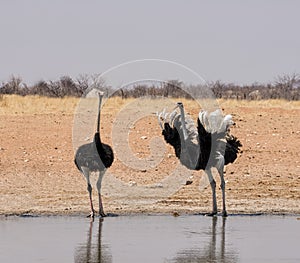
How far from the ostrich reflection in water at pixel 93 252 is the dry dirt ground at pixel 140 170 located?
377 centimetres

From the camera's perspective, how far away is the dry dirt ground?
17.6 metres

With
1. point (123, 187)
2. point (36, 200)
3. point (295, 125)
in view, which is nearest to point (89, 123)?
point (295, 125)

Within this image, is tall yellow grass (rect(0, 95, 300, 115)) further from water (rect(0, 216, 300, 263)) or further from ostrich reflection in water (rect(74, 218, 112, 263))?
ostrich reflection in water (rect(74, 218, 112, 263))

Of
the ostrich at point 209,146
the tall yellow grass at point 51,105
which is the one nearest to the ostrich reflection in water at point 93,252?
the ostrich at point 209,146

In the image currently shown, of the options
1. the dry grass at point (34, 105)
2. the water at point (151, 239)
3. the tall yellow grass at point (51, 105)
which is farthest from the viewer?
the tall yellow grass at point (51, 105)

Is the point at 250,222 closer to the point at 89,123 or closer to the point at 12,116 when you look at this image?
the point at 89,123

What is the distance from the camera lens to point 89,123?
28.6 meters

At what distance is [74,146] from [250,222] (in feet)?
34.8

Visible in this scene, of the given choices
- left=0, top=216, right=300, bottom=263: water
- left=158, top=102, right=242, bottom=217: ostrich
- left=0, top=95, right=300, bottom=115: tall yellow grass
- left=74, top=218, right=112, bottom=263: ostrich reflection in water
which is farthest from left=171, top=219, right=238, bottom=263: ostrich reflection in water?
left=0, top=95, right=300, bottom=115: tall yellow grass

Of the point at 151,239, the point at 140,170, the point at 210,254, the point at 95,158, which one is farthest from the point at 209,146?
the point at 210,254

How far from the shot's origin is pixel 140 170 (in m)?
22.1

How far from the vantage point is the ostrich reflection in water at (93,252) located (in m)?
11.5

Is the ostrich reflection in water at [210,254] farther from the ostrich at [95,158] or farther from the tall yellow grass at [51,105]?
the tall yellow grass at [51,105]

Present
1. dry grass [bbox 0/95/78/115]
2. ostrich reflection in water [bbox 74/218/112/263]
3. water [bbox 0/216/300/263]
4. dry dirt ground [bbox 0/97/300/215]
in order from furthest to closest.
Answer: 1. dry grass [bbox 0/95/78/115]
2. dry dirt ground [bbox 0/97/300/215]
3. water [bbox 0/216/300/263]
4. ostrich reflection in water [bbox 74/218/112/263]
